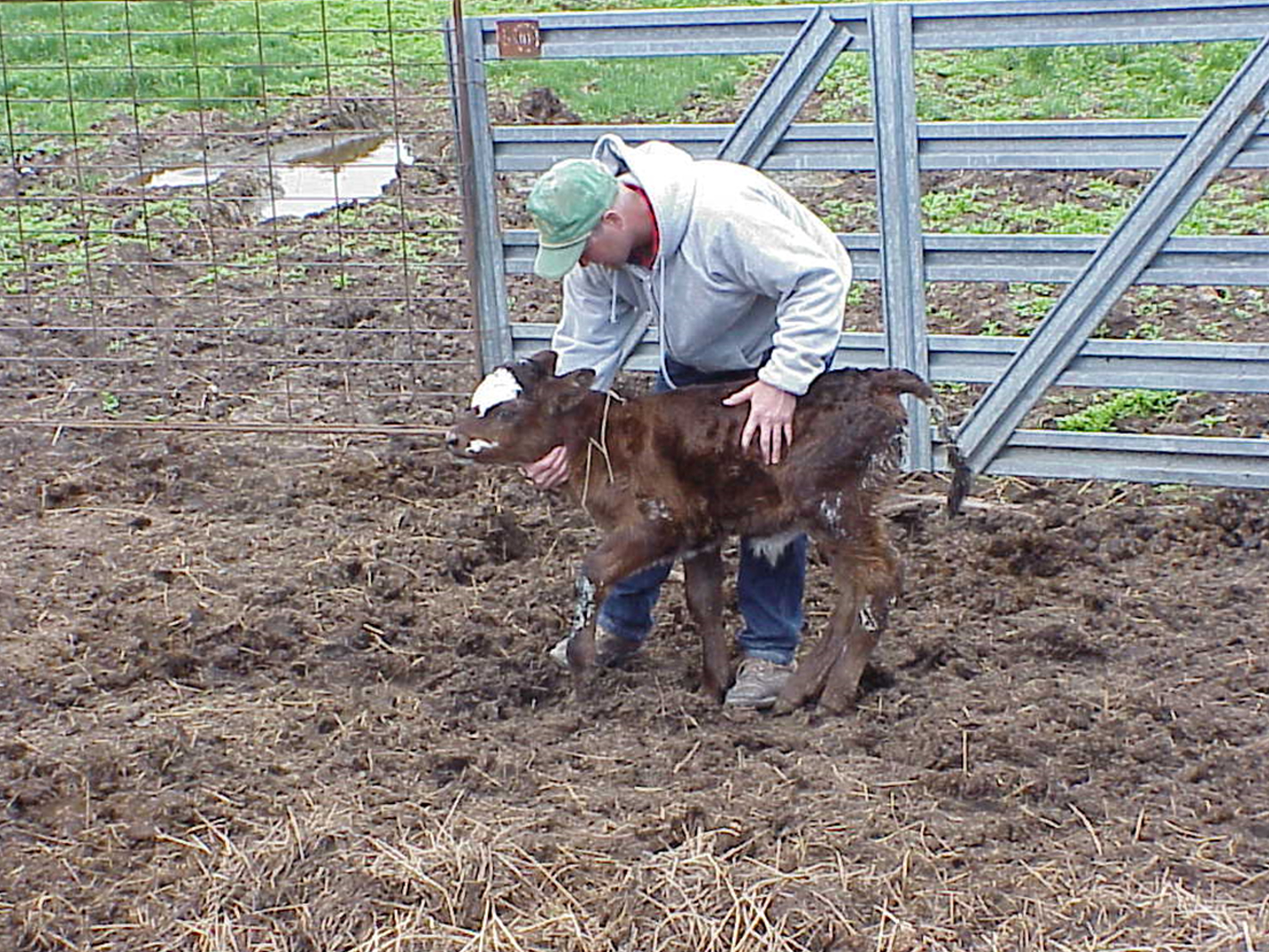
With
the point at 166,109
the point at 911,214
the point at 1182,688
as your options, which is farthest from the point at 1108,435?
the point at 166,109

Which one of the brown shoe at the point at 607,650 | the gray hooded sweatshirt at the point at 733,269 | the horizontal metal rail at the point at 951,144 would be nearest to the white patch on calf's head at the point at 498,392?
the gray hooded sweatshirt at the point at 733,269

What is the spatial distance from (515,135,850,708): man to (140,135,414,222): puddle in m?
5.50

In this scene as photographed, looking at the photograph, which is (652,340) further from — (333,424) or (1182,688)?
(1182,688)

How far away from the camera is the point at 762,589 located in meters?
5.26

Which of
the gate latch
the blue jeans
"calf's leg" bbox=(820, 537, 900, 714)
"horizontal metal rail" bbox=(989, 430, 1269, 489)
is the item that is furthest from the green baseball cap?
"horizontal metal rail" bbox=(989, 430, 1269, 489)

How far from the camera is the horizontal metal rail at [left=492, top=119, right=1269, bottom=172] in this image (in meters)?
6.27

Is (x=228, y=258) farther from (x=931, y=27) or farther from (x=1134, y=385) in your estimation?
(x=1134, y=385)

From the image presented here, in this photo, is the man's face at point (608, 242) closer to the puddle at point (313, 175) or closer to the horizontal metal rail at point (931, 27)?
the horizontal metal rail at point (931, 27)

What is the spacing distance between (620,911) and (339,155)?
381 inches

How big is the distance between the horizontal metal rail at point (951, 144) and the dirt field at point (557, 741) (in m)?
1.40

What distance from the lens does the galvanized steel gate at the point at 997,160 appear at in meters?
6.21

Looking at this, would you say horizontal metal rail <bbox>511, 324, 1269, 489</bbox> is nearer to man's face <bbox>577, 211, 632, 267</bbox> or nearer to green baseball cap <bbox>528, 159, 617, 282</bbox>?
man's face <bbox>577, 211, 632, 267</bbox>

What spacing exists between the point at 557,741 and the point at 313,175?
7985mm

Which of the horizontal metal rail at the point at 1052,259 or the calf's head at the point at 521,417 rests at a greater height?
the horizontal metal rail at the point at 1052,259
